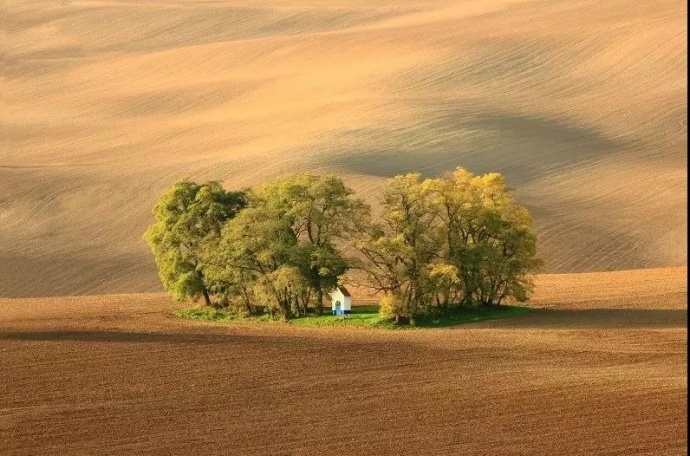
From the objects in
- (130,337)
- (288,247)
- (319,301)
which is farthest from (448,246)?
(130,337)

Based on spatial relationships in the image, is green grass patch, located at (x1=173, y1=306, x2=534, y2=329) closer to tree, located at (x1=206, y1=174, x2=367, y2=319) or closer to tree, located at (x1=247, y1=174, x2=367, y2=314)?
tree, located at (x1=206, y1=174, x2=367, y2=319)

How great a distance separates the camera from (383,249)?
49625mm

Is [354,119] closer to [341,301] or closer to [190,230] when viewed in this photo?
[190,230]

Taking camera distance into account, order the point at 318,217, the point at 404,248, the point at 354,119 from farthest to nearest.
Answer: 1. the point at 354,119
2. the point at 318,217
3. the point at 404,248

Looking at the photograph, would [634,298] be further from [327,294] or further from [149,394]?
[149,394]

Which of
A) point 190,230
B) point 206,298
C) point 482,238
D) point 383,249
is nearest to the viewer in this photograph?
point 383,249

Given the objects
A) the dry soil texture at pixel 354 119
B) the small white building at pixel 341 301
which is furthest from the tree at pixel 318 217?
the dry soil texture at pixel 354 119

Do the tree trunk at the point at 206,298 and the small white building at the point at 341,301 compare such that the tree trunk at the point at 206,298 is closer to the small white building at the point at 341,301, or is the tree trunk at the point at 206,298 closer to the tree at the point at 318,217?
the tree at the point at 318,217

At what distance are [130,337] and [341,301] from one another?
350 inches

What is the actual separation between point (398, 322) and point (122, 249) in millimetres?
28016

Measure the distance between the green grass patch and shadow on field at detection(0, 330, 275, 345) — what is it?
4648mm

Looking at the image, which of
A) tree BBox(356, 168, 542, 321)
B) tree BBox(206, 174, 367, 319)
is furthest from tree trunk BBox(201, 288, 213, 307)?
tree BBox(356, 168, 542, 321)

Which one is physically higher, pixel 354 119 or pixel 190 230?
pixel 354 119

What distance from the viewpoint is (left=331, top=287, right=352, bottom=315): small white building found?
51.6m
